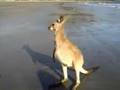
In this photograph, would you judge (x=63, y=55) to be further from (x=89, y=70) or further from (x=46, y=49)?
(x=46, y=49)

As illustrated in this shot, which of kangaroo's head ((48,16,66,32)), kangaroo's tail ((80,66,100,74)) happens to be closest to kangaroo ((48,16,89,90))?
kangaroo's head ((48,16,66,32))

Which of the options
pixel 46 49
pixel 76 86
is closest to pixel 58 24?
pixel 76 86

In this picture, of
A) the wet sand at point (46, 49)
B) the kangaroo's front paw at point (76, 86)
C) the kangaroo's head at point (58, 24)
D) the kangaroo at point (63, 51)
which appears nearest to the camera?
the kangaroo's head at point (58, 24)

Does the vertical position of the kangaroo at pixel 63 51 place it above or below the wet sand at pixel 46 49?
above

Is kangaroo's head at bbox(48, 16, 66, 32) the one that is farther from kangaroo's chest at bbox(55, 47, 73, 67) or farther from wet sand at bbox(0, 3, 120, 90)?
wet sand at bbox(0, 3, 120, 90)

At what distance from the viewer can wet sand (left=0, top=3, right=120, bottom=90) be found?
9805 mm

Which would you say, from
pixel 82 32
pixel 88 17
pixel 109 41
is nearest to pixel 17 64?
pixel 109 41

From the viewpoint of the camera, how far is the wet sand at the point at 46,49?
9.80 metres

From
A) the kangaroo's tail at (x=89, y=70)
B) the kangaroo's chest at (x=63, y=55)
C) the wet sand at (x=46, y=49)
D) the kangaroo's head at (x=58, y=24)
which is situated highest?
the kangaroo's head at (x=58, y=24)

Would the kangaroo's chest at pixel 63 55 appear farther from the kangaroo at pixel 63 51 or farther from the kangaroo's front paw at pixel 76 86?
the kangaroo's front paw at pixel 76 86

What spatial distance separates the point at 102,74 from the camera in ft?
34.0

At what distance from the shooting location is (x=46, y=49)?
13.5m

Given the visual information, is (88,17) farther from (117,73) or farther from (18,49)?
(117,73)

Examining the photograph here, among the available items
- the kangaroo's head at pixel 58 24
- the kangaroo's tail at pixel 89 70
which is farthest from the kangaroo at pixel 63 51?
the kangaroo's tail at pixel 89 70
